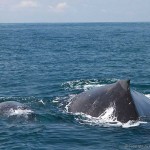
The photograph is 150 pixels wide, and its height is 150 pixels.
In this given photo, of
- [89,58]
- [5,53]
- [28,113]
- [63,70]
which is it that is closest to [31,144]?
[28,113]

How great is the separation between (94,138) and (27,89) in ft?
57.8

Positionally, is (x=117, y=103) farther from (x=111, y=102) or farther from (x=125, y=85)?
(x=125, y=85)

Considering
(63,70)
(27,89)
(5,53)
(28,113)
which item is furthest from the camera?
(5,53)

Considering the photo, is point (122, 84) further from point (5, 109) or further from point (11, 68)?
point (11, 68)

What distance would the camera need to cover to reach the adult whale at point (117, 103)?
24.9 m

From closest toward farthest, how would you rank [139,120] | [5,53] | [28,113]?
1. [139,120]
2. [28,113]
3. [5,53]

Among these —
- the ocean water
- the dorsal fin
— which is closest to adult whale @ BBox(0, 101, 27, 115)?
the ocean water

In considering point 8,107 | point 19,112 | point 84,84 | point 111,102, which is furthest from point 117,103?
point 84,84

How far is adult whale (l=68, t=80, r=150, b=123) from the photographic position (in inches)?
981

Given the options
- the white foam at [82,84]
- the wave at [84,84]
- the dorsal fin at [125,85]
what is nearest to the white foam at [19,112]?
the dorsal fin at [125,85]

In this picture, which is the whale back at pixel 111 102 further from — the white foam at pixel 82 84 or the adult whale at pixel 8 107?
the white foam at pixel 82 84

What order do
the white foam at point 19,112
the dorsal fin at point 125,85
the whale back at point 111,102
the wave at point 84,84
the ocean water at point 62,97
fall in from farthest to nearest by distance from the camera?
the wave at point 84,84 → the white foam at point 19,112 → the dorsal fin at point 125,85 → the whale back at point 111,102 → the ocean water at point 62,97

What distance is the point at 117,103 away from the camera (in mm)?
25234

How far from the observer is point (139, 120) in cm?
2491
